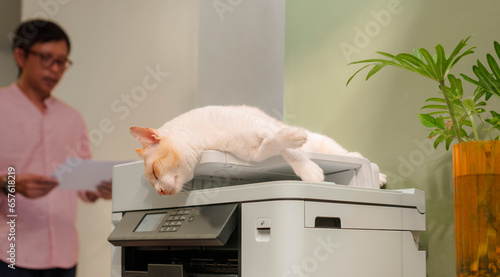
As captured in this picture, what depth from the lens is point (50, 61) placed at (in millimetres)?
2488

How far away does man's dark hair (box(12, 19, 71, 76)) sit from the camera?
240 centimetres

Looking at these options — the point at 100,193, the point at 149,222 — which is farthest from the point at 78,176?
the point at 149,222

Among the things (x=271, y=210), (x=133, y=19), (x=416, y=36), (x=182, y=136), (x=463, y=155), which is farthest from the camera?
(x=133, y=19)

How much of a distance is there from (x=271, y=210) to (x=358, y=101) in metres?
0.78

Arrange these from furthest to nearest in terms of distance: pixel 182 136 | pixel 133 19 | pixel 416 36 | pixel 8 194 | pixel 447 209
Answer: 1. pixel 133 19
2. pixel 8 194
3. pixel 416 36
4. pixel 447 209
5. pixel 182 136

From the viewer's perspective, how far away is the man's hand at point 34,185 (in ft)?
7.70

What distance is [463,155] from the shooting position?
3.77 feet

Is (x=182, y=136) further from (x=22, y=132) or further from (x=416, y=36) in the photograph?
(x=22, y=132)

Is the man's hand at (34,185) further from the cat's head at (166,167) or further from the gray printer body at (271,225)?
the cat's head at (166,167)

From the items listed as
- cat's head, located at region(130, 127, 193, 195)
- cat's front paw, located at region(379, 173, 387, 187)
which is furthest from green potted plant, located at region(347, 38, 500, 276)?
cat's head, located at region(130, 127, 193, 195)

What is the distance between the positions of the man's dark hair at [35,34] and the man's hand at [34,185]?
0.51m

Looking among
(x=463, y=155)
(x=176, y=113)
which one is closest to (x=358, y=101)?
Result: (x=463, y=155)

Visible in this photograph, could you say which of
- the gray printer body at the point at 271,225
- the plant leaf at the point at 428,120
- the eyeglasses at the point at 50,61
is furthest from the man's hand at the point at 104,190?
the plant leaf at the point at 428,120

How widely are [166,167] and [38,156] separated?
4.51 ft
